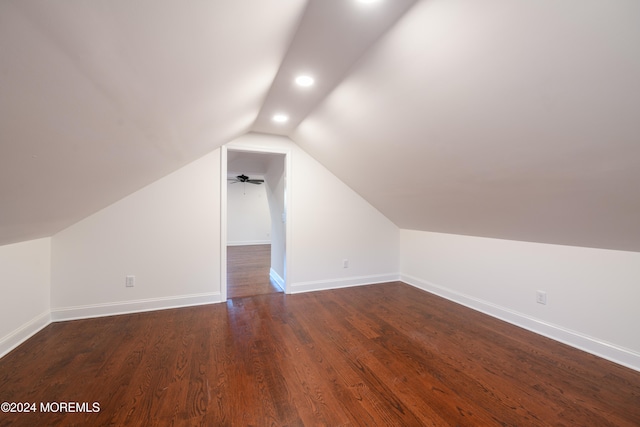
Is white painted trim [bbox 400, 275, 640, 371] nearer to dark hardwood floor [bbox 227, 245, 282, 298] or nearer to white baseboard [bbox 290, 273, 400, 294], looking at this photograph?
white baseboard [bbox 290, 273, 400, 294]

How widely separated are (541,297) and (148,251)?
4173mm

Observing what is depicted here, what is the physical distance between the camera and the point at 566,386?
5.64 feet

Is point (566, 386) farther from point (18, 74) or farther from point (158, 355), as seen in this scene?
point (18, 74)

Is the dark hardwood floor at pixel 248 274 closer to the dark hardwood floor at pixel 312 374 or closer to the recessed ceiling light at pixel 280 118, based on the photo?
the dark hardwood floor at pixel 312 374

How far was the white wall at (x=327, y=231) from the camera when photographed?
357 cm

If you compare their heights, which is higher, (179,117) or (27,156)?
(179,117)

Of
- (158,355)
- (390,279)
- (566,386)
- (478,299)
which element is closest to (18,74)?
(158,355)

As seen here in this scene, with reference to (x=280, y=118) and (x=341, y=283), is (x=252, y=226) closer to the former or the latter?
(x=341, y=283)

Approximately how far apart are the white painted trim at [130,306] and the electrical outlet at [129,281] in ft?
0.62

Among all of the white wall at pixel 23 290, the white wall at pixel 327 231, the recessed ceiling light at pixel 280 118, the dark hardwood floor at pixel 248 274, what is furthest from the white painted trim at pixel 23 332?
the recessed ceiling light at pixel 280 118

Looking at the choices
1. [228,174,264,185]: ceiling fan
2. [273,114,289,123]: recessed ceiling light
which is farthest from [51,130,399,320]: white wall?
[228,174,264,185]: ceiling fan

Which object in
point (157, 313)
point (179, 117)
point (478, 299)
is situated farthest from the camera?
point (478, 299)

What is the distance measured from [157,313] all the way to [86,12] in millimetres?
3001

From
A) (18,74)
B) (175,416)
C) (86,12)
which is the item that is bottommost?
(175,416)
